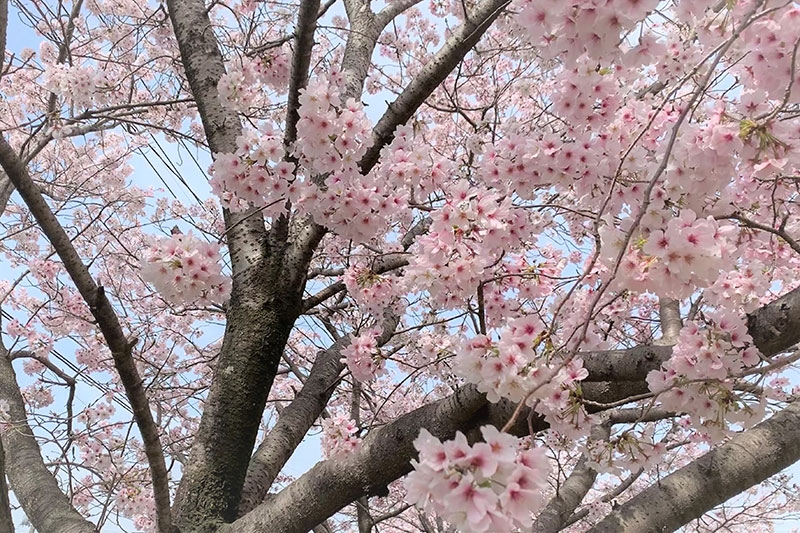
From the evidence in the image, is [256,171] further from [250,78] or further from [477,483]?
[477,483]

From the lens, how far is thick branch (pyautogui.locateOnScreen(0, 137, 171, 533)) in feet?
5.28

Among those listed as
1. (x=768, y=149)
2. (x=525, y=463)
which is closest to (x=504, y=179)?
(x=768, y=149)

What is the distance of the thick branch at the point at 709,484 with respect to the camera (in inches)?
79.4

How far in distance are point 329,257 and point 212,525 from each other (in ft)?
8.34

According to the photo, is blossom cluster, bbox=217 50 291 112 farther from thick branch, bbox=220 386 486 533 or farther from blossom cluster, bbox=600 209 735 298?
blossom cluster, bbox=600 209 735 298

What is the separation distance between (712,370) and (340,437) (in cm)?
149

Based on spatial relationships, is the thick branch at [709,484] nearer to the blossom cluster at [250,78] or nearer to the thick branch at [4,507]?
the thick branch at [4,507]

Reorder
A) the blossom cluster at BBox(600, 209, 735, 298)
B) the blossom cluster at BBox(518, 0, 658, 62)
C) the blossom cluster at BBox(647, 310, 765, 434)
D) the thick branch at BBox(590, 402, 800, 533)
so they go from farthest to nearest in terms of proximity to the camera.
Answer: the thick branch at BBox(590, 402, 800, 533) → the blossom cluster at BBox(647, 310, 765, 434) → the blossom cluster at BBox(600, 209, 735, 298) → the blossom cluster at BBox(518, 0, 658, 62)

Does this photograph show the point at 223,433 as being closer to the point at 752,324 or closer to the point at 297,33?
the point at 297,33

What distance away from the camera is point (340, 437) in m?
2.36

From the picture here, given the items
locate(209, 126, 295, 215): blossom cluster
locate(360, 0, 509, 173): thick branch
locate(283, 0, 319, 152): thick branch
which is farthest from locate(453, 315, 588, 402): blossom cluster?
locate(360, 0, 509, 173): thick branch

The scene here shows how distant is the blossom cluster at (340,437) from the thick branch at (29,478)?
100cm

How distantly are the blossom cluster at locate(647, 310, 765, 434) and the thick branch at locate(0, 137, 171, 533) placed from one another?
5.07ft

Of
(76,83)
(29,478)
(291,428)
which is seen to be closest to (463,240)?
(291,428)
